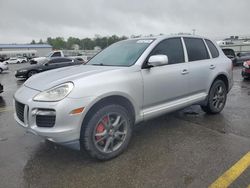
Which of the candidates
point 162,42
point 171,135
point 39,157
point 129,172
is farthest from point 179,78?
point 39,157

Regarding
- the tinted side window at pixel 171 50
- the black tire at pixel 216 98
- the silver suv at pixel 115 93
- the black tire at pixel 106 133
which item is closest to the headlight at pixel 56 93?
the silver suv at pixel 115 93

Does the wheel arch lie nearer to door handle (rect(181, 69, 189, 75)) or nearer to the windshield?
the windshield

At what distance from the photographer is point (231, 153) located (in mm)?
3287

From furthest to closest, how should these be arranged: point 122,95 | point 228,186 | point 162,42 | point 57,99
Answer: point 162,42, point 122,95, point 57,99, point 228,186

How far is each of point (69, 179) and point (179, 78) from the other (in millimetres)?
Result: 2390

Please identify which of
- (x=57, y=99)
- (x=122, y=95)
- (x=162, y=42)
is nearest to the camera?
(x=57, y=99)

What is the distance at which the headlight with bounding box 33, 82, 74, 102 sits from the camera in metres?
2.75

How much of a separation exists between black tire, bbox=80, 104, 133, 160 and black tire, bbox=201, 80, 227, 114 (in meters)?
2.26

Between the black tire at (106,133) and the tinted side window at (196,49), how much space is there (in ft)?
6.26

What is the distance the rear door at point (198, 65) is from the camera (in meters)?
4.25

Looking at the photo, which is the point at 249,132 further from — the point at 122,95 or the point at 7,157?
the point at 7,157

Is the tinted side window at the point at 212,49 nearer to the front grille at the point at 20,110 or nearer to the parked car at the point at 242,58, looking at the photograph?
the front grille at the point at 20,110

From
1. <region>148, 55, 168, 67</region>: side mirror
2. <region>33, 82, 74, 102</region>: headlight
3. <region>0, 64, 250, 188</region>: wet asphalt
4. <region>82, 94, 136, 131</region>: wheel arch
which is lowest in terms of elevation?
<region>0, 64, 250, 188</region>: wet asphalt

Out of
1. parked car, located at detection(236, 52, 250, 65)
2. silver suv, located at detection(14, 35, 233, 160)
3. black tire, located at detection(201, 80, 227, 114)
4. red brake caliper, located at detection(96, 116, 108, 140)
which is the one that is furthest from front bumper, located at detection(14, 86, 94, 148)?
parked car, located at detection(236, 52, 250, 65)
